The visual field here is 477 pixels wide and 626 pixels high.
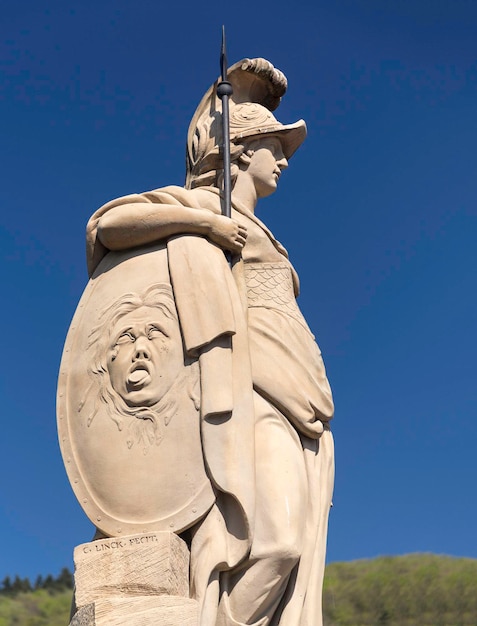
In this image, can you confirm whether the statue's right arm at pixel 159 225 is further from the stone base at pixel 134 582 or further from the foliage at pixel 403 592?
the foliage at pixel 403 592

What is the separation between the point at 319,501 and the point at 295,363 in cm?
90

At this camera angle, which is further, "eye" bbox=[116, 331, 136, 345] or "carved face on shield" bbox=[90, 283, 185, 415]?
"eye" bbox=[116, 331, 136, 345]

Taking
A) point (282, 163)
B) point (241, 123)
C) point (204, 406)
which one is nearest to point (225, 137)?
point (241, 123)

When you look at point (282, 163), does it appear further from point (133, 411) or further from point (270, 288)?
point (133, 411)

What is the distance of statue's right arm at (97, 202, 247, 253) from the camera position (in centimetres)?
682

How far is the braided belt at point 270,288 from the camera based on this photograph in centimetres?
713

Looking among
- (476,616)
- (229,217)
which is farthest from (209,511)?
(476,616)

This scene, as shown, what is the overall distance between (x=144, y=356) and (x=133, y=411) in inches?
13.4

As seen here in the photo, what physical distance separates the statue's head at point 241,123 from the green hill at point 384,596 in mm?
14000

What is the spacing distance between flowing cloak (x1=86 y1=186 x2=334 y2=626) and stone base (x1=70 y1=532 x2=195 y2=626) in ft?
0.64

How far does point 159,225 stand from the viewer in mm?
6816

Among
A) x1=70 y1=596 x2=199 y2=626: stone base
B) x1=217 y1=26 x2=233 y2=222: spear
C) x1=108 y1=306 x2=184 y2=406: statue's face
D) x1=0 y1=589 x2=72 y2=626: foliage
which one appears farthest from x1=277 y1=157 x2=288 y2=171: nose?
x1=0 y1=589 x2=72 y2=626: foliage

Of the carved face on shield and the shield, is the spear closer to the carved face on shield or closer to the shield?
the shield

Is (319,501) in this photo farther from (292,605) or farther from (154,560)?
(154,560)
